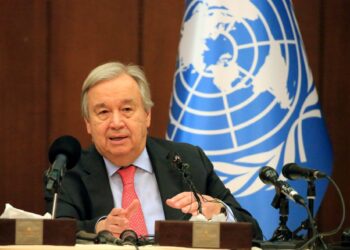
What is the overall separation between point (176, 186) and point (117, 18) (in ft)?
5.20

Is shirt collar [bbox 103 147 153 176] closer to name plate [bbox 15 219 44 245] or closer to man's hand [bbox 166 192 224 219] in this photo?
man's hand [bbox 166 192 224 219]

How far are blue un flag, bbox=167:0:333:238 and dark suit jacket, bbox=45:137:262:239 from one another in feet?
1.14

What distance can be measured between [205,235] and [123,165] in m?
1.21

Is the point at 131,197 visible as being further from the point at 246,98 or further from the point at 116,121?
the point at 246,98

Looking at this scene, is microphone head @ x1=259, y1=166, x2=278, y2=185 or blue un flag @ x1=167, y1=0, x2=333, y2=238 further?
blue un flag @ x1=167, y1=0, x2=333, y2=238

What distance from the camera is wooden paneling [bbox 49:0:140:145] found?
4996 millimetres

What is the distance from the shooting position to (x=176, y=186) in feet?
12.5

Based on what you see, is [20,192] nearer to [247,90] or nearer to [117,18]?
[117,18]

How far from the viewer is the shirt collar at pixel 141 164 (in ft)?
12.6

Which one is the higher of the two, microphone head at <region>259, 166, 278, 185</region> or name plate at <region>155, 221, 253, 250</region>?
microphone head at <region>259, 166, 278, 185</region>

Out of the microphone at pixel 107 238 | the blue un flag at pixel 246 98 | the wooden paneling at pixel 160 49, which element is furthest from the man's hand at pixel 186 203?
the wooden paneling at pixel 160 49

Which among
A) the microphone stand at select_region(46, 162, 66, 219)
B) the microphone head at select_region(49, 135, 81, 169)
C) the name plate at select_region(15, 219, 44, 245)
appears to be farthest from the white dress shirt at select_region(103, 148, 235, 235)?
the name plate at select_region(15, 219, 44, 245)

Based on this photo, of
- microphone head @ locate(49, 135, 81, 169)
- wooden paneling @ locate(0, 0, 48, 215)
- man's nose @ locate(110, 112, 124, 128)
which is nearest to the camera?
microphone head @ locate(49, 135, 81, 169)

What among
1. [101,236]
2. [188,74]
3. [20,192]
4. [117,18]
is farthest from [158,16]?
[101,236]
